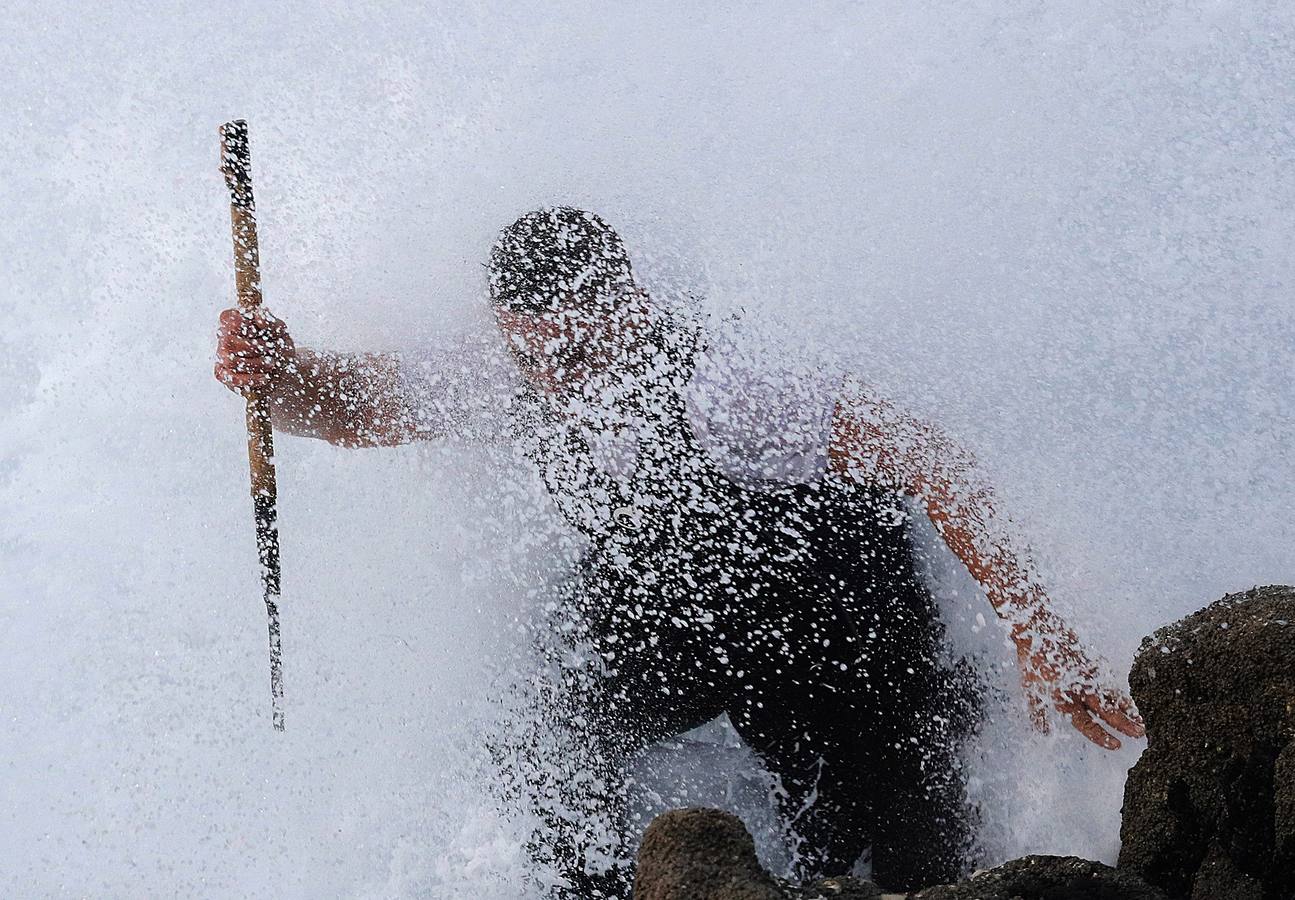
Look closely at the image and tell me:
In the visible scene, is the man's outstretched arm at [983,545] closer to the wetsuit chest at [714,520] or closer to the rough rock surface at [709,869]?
the wetsuit chest at [714,520]

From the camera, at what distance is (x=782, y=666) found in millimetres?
1655

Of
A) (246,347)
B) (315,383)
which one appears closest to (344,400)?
(315,383)

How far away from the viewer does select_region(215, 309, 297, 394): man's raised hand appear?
62.8 inches

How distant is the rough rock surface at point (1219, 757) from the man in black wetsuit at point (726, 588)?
1.60 ft

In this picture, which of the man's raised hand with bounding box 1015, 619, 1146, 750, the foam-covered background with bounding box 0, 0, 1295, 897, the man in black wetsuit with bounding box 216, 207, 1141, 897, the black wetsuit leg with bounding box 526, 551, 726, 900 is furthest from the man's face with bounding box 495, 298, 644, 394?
the man's raised hand with bounding box 1015, 619, 1146, 750

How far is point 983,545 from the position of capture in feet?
5.66

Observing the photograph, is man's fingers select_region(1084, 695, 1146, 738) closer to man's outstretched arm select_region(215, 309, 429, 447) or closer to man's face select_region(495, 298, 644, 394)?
man's face select_region(495, 298, 644, 394)

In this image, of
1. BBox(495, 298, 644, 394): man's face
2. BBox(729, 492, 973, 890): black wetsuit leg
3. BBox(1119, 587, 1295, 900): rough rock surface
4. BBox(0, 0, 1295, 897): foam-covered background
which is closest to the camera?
BBox(1119, 587, 1295, 900): rough rock surface

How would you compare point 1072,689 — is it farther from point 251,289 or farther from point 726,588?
point 251,289

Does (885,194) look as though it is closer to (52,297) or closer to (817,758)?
(817,758)

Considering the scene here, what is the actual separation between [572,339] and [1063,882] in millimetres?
1192

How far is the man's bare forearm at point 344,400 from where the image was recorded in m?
1.83

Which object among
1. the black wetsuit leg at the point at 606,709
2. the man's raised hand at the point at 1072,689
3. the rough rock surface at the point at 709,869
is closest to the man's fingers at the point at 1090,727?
the man's raised hand at the point at 1072,689

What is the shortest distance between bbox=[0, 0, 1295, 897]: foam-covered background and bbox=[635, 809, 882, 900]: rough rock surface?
3.13 feet
